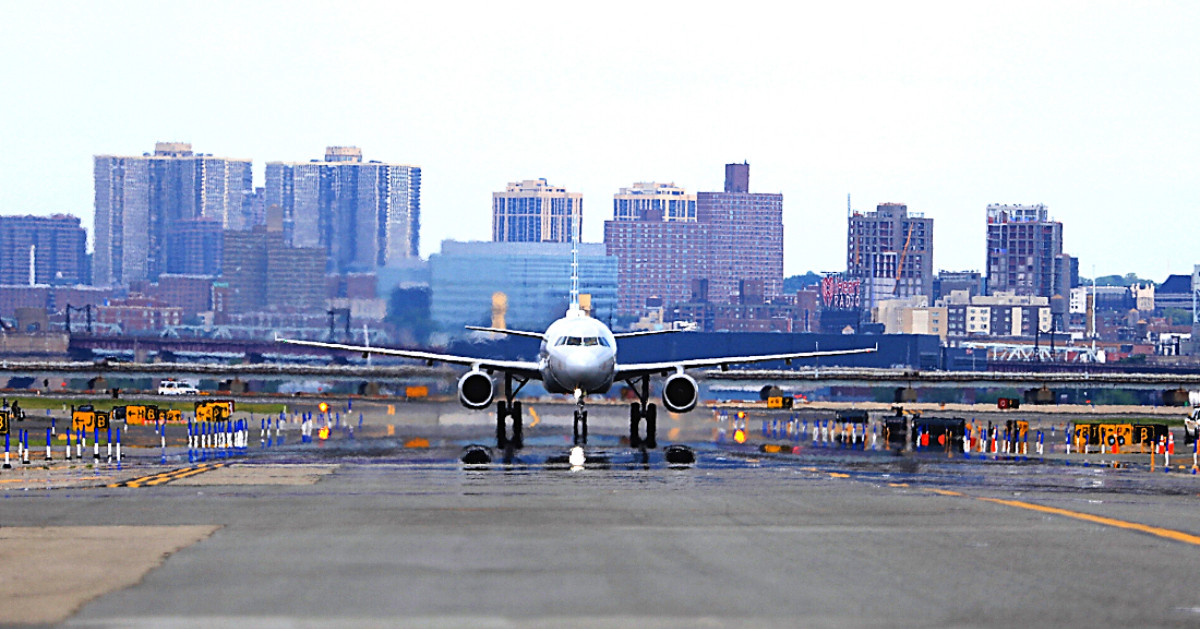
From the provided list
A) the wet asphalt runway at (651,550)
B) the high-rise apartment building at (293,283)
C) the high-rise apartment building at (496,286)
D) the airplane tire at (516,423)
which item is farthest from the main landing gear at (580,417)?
the high-rise apartment building at (293,283)

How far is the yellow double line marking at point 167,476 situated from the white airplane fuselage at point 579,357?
453 inches

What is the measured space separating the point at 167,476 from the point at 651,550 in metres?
17.0

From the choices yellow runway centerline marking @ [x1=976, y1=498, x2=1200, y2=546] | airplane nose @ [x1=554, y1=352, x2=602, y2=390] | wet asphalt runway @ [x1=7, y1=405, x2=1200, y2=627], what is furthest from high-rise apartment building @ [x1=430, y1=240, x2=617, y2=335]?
yellow runway centerline marking @ [x1=976, y1=498, x2=1200, y2=546]

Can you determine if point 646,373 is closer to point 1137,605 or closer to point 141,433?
point 141,433

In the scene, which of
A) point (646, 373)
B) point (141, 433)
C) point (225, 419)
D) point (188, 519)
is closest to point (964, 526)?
point (188, 519)

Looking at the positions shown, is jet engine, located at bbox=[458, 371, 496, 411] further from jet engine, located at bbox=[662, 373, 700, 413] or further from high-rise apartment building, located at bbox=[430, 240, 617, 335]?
high-rise apartment building, located at bbox=[430, 240, 617, 335]

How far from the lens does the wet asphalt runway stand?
1377 cm

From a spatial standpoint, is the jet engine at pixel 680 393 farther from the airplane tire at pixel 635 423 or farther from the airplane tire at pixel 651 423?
the airplane tire at pixel 635 423

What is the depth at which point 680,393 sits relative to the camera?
4834 centimetres

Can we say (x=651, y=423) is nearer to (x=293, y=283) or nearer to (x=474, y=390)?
(x=474, y=390)

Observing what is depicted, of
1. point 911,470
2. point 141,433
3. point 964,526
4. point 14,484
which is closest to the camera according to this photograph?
point 964,526

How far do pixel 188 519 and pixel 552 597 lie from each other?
9454mm

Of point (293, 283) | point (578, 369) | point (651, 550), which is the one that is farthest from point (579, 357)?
point (293, 283)

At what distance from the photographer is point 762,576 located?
1611 centimetres
